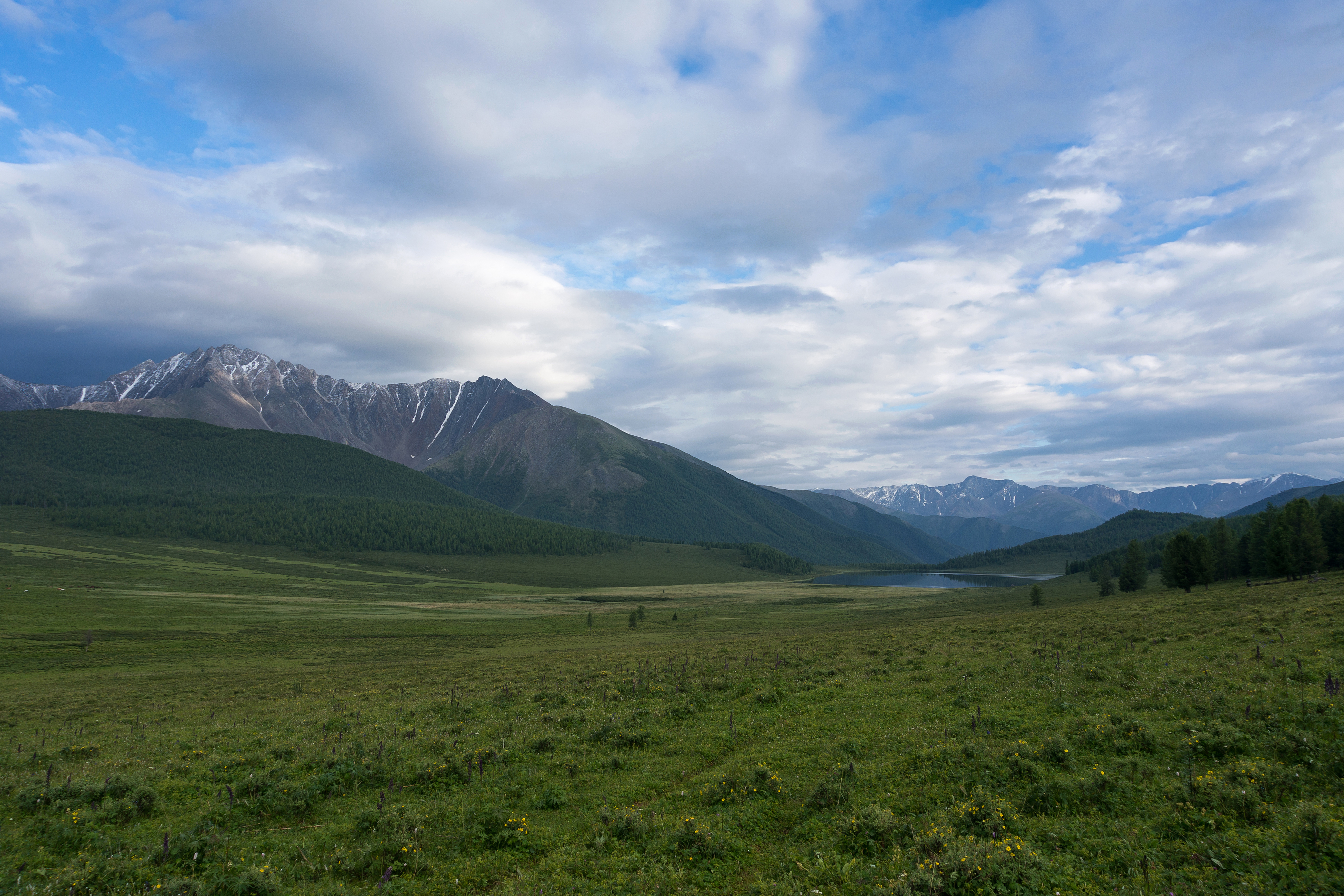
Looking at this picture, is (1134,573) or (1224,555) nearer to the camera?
(1224,555)

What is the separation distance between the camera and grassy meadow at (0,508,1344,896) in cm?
1188

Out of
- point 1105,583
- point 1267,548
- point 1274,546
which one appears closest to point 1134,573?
point 1105,583

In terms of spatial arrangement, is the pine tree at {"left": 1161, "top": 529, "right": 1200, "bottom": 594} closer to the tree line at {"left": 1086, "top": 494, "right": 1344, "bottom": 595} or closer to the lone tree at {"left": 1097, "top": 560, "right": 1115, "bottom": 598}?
the tree line at {"left": 1086, "top": 494, "right": 1344, "bottom": 595}

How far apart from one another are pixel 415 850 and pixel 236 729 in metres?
19.9

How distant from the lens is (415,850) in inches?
576

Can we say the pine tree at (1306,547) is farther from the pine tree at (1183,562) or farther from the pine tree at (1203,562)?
the pine tree at (1183,562)

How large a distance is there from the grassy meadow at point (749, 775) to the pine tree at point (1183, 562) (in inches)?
2276

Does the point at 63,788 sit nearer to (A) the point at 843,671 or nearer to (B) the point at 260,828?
(B) the point at 260,828

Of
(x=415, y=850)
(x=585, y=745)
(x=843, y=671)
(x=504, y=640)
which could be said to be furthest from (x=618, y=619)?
(x=415, y=850)

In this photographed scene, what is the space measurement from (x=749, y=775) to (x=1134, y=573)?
134 meters

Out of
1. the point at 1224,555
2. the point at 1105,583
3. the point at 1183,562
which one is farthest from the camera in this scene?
the point at 1105,583

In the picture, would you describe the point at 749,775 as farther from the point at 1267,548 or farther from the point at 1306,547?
the point at 1267,548

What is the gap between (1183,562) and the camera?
286 feet

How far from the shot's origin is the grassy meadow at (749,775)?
11.9 m
